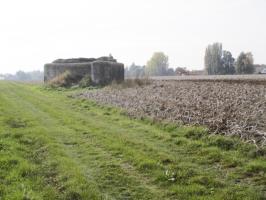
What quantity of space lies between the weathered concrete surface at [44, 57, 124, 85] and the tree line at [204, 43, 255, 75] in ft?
152

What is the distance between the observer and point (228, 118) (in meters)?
12.4

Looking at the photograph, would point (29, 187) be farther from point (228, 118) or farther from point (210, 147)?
point (228, 118)

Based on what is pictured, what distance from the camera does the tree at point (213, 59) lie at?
99000mm

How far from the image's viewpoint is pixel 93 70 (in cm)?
3622

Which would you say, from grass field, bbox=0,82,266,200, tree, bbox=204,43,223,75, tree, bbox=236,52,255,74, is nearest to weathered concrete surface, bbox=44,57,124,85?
grass field, bbox=0,82,266,200

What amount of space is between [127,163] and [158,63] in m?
133

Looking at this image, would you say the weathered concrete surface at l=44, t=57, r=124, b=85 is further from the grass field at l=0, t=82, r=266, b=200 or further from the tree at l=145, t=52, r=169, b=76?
the tree at l=145, t=52, r=169, b=76

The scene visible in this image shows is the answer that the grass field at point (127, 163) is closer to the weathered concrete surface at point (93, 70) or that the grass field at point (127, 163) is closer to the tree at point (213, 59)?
the weathered concrete surface at point (93, 70)

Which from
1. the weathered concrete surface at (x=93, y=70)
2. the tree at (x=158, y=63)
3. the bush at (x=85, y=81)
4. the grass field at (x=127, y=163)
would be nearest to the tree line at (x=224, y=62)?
the tree at (x=158, y=63)

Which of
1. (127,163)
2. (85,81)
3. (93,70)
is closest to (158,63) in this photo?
(93,70)

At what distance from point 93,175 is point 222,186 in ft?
8.20

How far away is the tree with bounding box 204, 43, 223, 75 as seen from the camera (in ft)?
325

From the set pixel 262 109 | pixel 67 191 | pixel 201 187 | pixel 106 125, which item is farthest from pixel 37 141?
pixel 262 109

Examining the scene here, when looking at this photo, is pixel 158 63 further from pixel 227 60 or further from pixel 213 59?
pixel 227 60
